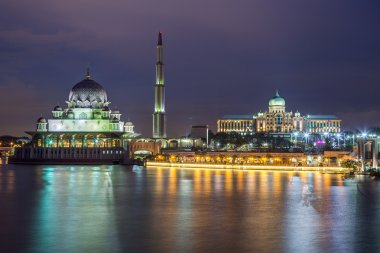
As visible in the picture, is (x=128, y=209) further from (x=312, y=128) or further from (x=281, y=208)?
(x=312, y=128)

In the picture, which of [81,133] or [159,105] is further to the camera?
[159,105]

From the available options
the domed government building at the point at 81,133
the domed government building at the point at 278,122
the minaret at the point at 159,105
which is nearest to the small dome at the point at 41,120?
the domed government building at the point at 81,133

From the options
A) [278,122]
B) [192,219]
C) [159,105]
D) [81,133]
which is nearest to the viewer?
[192,219]

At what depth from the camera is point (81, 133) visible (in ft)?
346

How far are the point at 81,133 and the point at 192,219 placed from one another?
7945 cm

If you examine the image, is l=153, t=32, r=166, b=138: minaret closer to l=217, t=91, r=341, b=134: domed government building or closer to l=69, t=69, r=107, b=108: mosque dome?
l=69, t=69, r=107, b=108: mosque dome

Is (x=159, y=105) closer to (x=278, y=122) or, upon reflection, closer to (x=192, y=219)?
(x=278, y=122)

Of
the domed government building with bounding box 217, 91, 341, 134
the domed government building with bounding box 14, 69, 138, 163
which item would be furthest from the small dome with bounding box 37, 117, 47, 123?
the domed government building with bounding box 217, 91, 341, 134

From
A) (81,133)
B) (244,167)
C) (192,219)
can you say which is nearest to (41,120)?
(81,133)

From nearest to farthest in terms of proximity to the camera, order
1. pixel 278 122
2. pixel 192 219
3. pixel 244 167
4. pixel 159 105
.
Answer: pixel 192 219, pixel 244 167, pixel 159 105, pixel 278 122

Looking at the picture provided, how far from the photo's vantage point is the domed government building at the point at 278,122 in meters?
156

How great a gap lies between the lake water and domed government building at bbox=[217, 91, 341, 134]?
11027cm

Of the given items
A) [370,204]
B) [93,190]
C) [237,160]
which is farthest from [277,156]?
[370,204]

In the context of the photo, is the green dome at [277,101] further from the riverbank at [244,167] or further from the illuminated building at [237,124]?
the riverbank at [244,167]
